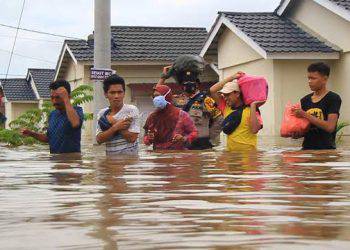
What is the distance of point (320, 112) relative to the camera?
568cm

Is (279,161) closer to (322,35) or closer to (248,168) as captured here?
(248,168)

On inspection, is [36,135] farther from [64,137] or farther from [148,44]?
[148,44]

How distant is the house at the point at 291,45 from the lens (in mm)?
16141

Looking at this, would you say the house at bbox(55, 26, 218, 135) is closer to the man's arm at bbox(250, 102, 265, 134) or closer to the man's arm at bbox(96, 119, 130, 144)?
the man's arm at bbox(250, 102, 265, 134)

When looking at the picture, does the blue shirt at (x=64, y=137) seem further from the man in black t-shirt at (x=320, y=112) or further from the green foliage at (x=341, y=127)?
the green foliage at (x=341, y=127)

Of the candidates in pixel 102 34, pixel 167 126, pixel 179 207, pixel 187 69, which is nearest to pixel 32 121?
pixel 102 34

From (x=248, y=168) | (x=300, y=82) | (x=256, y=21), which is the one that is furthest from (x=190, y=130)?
(x=256, y=21)

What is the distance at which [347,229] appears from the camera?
1.65m

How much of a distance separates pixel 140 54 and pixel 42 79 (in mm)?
18603

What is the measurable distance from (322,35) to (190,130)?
11.5m

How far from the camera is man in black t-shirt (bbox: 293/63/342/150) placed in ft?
18.3

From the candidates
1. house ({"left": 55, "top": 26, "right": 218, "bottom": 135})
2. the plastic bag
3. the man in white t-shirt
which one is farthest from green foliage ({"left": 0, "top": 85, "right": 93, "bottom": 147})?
house ({"left": 55, "top": 26, "right": 218, "bottom": 135})

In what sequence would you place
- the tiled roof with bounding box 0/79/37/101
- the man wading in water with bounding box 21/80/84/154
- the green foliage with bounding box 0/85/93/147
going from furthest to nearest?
the tiled roof with bounding box 0/79/37/101, the green foliage with bounding box 0/85/93/147, the man wading in water with bounding box 21/80/84/154

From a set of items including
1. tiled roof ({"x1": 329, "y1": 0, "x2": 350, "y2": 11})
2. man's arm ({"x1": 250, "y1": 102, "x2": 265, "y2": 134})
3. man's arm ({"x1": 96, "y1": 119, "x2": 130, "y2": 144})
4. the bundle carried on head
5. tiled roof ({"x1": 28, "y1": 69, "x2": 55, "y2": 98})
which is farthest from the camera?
tiled roof ({"x1": 28, "y1": 69, "x2": 55, "y2": 98})
